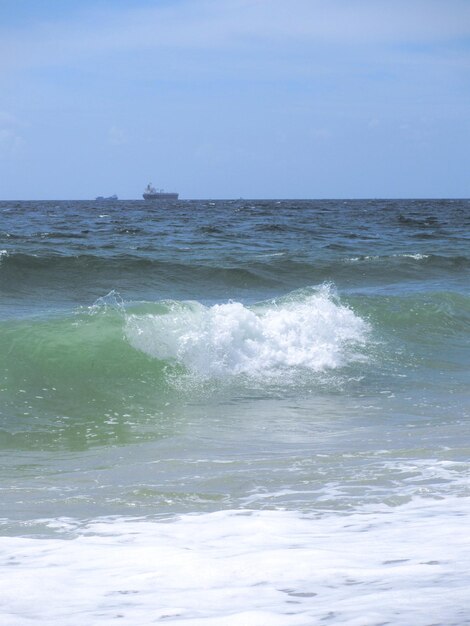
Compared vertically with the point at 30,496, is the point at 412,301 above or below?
above

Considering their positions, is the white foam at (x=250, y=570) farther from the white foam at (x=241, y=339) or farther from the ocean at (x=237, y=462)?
the white foam at (x=241, y=339)

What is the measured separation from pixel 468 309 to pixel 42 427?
29.9 ft

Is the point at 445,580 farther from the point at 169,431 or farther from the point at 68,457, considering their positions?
the point at 169,431

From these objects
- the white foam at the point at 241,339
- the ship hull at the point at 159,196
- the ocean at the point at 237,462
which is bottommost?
the ocean at the point at 237,462

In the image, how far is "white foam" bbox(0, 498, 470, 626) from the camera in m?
3.06

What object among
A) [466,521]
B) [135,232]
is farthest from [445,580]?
[135,232]

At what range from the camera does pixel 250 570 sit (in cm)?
359

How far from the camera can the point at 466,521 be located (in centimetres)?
428

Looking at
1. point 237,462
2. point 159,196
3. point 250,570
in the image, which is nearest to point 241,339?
point 237,462

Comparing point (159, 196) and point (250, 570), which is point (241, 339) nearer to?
point (250, 570)

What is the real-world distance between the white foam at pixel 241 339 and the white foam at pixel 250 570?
17.7 ft

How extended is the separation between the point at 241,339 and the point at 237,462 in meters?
4.60

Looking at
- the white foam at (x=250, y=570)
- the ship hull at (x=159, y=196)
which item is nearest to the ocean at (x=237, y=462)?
the white foam at (x=250, y=570)

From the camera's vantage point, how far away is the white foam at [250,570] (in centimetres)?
306
